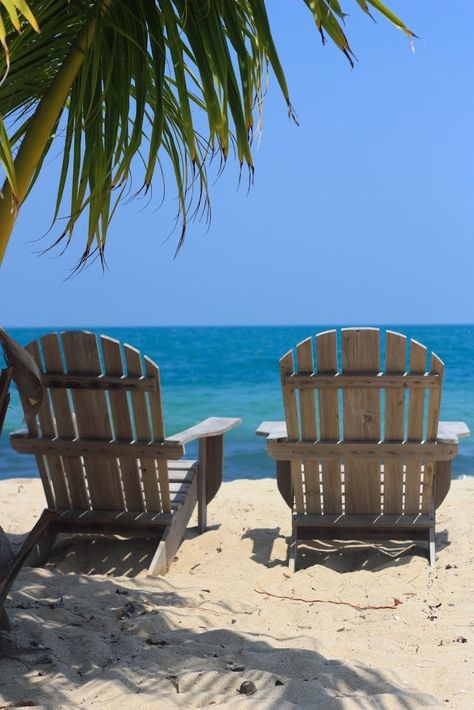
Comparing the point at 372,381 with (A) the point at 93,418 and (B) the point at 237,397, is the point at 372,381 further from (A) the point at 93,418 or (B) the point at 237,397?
(B) the point at 237,397

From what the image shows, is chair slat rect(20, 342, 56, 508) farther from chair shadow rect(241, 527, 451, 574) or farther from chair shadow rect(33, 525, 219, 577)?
chair shadow rect(241, 527, 451, 574)

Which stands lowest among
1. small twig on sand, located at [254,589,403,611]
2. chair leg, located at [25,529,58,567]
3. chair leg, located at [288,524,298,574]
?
chair leg, located at [288,524,298,574]

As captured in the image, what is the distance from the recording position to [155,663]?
3236 mm

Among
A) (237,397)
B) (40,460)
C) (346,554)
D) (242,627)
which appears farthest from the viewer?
(237,397)

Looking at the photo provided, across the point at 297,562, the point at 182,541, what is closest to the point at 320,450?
the point at 297,562

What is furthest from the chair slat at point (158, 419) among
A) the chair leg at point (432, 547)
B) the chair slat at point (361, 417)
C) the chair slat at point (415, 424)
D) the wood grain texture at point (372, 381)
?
the chair leg at point (432, 547)

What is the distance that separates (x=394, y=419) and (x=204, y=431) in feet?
4.00

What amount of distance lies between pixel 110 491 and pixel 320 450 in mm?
1300

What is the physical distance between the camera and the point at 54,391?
5078 mm

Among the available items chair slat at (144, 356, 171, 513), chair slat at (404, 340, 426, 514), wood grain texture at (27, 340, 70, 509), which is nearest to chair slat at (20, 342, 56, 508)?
wood grain texture at (27, 340, 70, 509)

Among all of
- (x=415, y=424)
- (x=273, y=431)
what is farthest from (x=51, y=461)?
(x=415, y=424)

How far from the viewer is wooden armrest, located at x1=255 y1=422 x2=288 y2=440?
5.20 metres

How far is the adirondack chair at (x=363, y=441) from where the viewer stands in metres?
4.94

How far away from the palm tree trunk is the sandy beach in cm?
158
